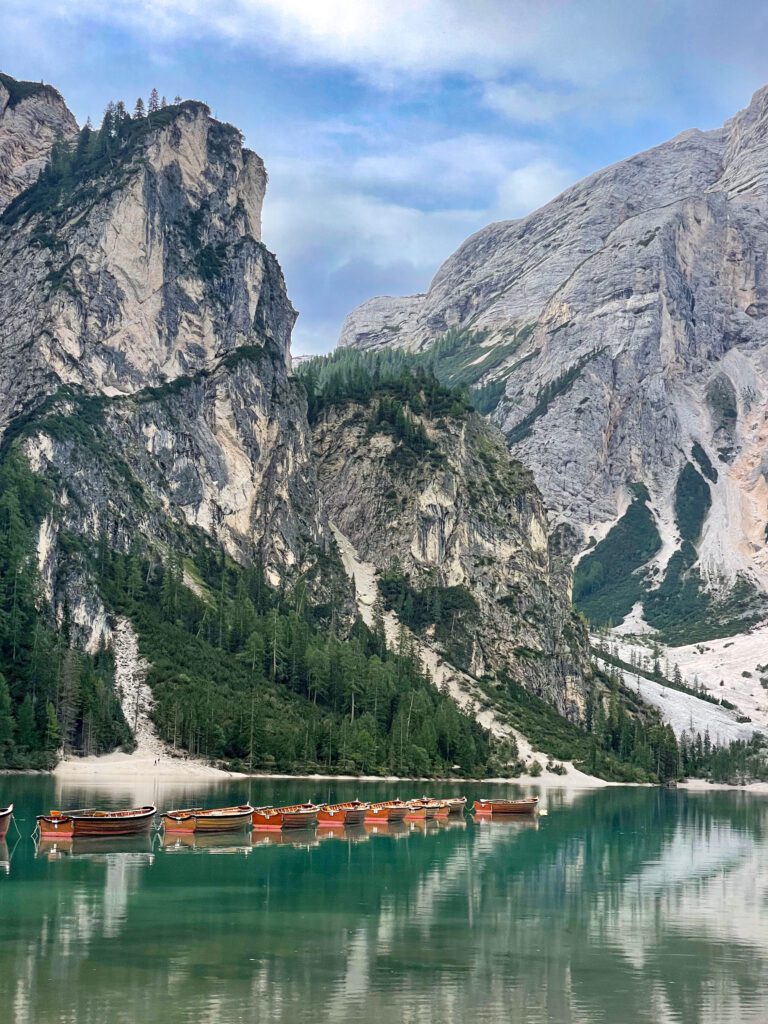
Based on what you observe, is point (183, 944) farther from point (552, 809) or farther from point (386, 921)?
point (552, 809)

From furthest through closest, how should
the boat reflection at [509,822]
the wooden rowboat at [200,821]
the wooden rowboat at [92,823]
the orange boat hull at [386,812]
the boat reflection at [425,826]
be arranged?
the boat reflection at [509,822]
the orange boat hull at [386,812]
the boat reflection at [425,826]
the wooden rowboat at [200,821]
the wooden rowboat at [92,823]

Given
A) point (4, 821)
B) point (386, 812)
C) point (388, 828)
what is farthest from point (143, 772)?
point (4, 821)

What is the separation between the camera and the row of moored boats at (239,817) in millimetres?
93188

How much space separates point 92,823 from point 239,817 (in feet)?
50.8

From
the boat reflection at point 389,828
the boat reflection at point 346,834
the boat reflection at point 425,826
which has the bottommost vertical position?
the boat reflection at point 425,826

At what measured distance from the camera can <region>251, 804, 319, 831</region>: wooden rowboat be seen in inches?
4227

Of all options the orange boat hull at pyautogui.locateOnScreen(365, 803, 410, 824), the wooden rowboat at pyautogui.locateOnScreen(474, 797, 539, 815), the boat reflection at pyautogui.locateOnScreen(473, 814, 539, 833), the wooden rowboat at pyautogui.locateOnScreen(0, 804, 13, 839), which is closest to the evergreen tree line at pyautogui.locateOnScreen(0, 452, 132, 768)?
the orange boat hull at pyautogui.locateOnScreen(365, 803, 410, 824)

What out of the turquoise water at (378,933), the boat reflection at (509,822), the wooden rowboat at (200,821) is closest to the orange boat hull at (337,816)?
the turquoise water at (378,933)

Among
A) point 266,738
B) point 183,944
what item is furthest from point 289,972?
point 266,738

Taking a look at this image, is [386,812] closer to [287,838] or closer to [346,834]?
[346,834]

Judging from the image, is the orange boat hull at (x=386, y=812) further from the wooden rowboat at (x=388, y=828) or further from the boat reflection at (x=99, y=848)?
the boat reflection at (x=99, y=848)

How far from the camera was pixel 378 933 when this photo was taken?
6034 cm

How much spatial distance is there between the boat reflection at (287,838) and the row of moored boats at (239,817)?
2.47 ft

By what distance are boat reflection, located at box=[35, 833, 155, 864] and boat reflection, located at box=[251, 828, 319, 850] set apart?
31.0ft
